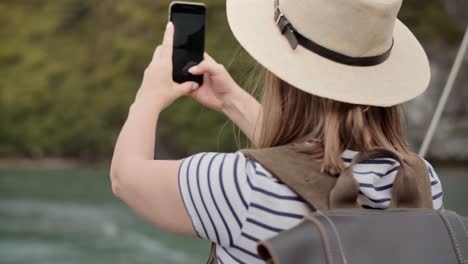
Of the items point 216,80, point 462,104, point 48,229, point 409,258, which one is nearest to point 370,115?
point 409,258

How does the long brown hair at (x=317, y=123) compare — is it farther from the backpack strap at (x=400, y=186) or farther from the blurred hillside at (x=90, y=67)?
the blurred hillside at (x=90, y=67)

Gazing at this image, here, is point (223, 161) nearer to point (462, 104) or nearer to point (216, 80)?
point (216, 80)

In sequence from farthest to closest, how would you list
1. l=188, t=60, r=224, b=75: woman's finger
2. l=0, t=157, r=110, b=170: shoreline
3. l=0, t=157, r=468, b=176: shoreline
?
1. l=0, t=157, r=110, b=170: shoreline
2. l=0, t=157, r=468, b=176: shoreline
3. l=188, t=60, r=224, b=75: woman's finger

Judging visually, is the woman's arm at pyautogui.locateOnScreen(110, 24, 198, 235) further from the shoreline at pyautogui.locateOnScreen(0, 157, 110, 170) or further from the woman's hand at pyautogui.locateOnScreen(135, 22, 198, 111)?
the shoreline at pyautogui.locateOnScreen(0, 157, 110, 170)

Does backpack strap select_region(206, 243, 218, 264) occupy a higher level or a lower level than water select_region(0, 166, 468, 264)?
higher

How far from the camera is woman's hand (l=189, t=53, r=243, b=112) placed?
0.93m

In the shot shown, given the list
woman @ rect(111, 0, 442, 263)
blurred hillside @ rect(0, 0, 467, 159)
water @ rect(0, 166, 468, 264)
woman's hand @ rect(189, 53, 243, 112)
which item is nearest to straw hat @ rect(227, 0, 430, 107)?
woman @ rect(111, 0, 442, 263)

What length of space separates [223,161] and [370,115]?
0.15 metres

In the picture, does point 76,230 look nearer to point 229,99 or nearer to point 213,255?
point 229,99

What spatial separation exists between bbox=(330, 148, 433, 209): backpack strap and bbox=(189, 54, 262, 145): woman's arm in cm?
23

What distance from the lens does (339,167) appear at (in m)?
0.70

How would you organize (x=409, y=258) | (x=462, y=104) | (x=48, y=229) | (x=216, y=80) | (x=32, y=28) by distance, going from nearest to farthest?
(x=409, y=258), (x=216, y=80), (x=48, y=229), (x=462, y=104), (x=32, y=28)

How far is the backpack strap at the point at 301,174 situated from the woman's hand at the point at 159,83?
13 centimetres

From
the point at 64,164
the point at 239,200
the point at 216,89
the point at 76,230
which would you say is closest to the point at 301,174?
Answer: the point at 239,200
